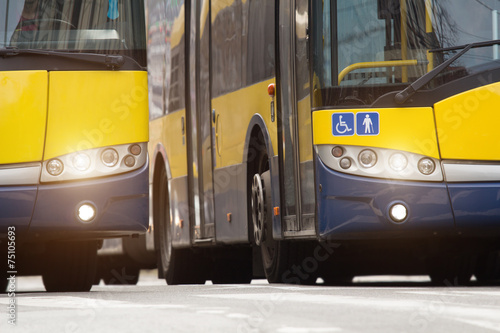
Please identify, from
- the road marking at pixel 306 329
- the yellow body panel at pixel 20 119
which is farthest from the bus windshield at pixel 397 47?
the road marking at pixel 306 329

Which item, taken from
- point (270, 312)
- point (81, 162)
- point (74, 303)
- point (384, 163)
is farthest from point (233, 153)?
A: point (270, 312)

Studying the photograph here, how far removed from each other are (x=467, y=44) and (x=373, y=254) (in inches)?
108

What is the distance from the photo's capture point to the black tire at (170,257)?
14.9 metres

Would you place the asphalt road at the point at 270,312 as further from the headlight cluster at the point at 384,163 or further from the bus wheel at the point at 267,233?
the bus wheel at the point at 267,233

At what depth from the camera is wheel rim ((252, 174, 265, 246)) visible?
11609mm

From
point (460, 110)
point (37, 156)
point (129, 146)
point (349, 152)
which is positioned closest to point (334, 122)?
point (349, 152)

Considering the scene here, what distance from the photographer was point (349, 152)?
33.3ft

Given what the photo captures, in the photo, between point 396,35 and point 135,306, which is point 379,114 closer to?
point 396,35

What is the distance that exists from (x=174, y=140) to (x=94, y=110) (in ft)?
14.9

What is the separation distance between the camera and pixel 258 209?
11789mm

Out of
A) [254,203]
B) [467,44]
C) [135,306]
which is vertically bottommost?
[135,306]

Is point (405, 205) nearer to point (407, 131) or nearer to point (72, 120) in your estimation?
point (407, 131)

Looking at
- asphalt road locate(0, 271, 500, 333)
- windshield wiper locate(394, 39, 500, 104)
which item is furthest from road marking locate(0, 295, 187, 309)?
windshield wiper locate(394, 39, 500, 104)

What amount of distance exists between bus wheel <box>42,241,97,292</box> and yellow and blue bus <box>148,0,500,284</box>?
152 centimetres
